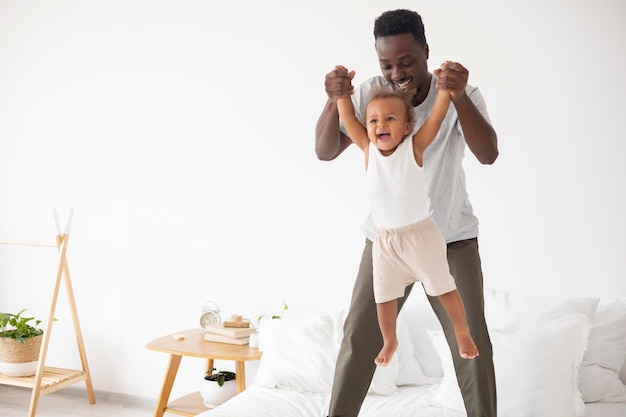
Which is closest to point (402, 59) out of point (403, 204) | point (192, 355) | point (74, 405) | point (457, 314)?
point (403, 204)

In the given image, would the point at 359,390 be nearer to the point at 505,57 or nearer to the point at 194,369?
the point at 505,57

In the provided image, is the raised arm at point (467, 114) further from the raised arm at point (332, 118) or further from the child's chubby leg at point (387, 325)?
the child's chubby leg at point (387, 325)

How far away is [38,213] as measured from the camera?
4.24 meters

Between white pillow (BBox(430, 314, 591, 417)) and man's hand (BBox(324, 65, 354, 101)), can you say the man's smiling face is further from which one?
white pillow (BBox(430, 314, 591, 417))

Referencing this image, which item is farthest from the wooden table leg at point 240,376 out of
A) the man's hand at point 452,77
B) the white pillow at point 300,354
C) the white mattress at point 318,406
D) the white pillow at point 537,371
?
the man's hand at point 452,77

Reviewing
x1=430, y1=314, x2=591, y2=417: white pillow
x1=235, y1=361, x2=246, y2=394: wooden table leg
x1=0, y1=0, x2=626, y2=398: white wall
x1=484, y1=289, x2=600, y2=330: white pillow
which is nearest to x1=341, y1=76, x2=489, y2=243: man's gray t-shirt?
x1=430, y1=314, x2=591, y2=417: white pillow

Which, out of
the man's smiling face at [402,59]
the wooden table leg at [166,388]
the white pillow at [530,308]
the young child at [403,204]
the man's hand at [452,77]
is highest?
the man's smiling face at [402,59]

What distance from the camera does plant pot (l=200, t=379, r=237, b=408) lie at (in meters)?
→ 3.31

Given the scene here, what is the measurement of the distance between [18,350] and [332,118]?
9.23 feet

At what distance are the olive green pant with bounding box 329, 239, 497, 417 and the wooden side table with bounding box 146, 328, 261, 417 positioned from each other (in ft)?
4.63

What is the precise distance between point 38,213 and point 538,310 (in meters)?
2.89

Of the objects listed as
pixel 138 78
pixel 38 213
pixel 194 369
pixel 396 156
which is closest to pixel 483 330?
pixel 396 156

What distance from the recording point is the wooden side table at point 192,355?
3.19 meters

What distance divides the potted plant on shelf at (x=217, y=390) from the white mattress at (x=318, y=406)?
1.37 feet
